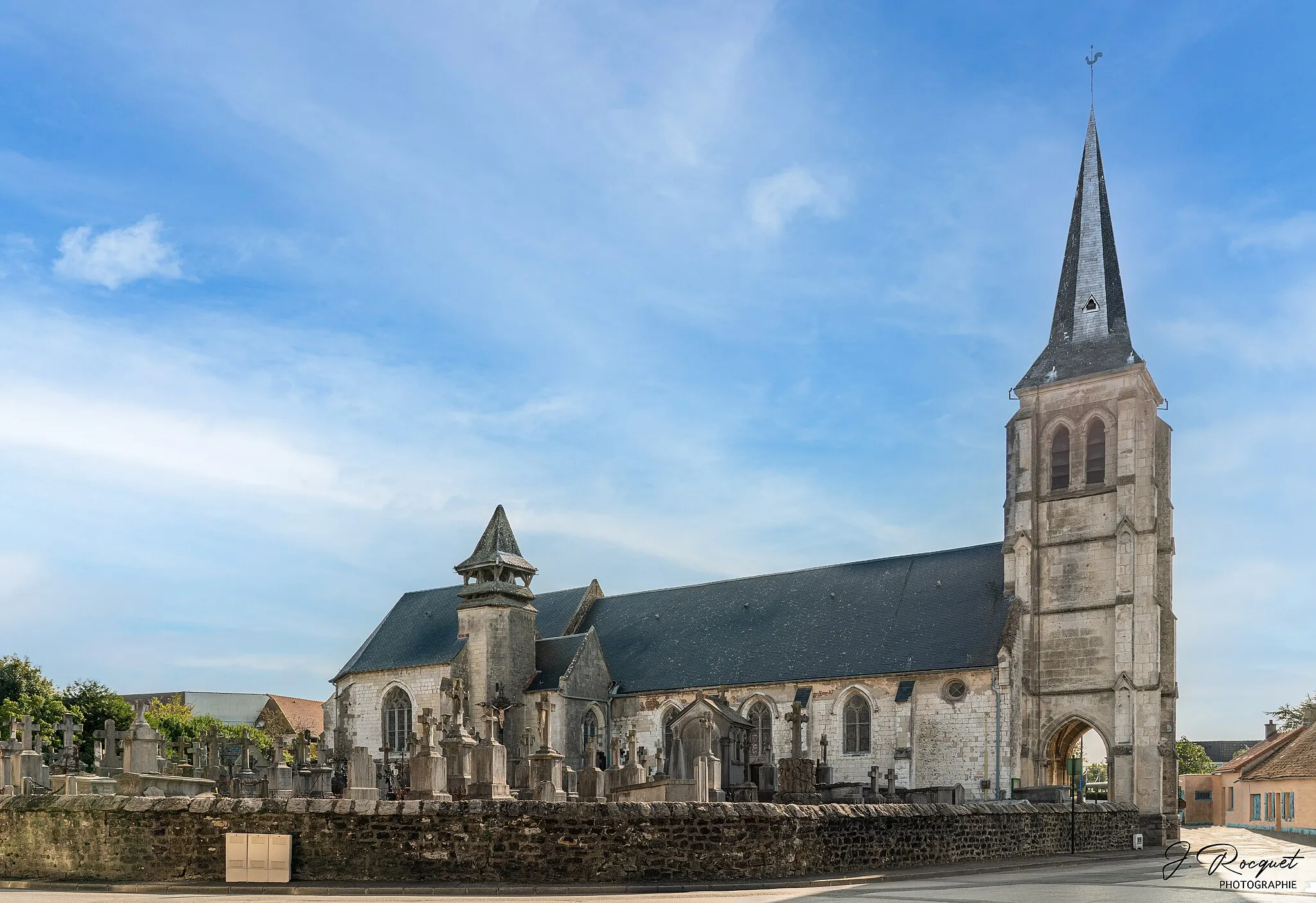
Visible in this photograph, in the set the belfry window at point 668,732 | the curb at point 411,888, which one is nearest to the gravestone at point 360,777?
the curb at point 411,888

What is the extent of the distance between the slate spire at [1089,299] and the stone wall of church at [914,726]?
1114 cm

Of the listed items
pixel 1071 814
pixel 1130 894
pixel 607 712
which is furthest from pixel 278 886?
pixel 607 712

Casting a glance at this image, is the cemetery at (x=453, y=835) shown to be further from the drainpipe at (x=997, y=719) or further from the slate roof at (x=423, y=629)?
the slate roof at (x=423, y=629)

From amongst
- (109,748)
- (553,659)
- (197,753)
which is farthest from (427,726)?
(553,659)

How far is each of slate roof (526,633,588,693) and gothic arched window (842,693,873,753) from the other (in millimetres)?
9712

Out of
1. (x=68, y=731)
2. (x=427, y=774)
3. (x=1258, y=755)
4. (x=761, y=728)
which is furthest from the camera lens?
(x=1258, y=755)

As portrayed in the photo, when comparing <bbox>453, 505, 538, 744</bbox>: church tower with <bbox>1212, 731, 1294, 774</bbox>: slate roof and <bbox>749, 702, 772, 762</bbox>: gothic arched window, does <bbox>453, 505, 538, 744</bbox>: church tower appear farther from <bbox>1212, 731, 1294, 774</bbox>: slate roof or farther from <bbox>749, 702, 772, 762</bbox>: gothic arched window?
<bbox>1212, 731, 1294, 774</bbox>: slate roof

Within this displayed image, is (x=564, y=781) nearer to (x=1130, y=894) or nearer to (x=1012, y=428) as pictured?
(x=1130, y=894)

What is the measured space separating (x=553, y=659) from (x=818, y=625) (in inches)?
381

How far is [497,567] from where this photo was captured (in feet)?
142

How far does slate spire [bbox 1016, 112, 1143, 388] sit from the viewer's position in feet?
131

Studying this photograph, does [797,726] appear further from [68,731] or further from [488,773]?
[68,731]

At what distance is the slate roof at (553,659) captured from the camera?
41.9 meters

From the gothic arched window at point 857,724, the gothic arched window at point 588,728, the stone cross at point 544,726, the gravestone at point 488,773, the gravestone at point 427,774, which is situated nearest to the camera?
the gravestone at point 427,774
